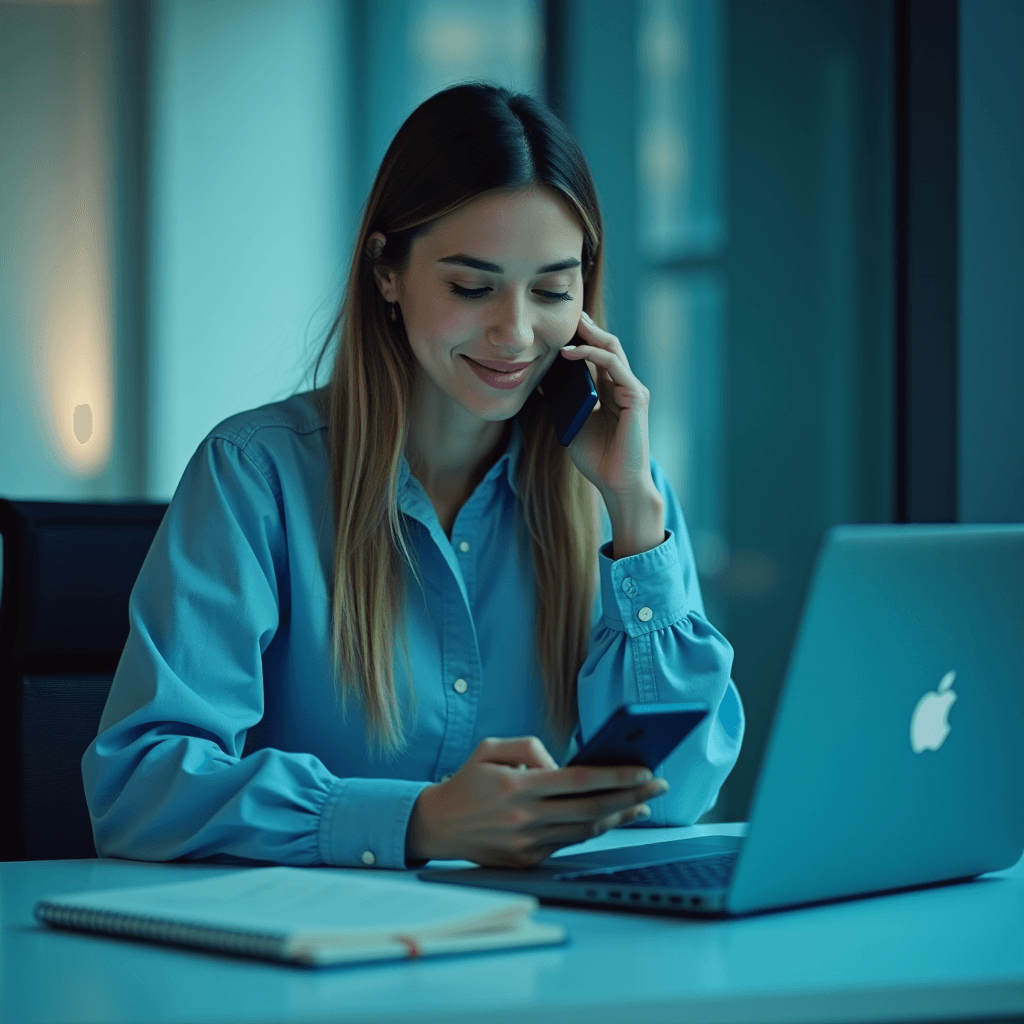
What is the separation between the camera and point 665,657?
5.26 feet

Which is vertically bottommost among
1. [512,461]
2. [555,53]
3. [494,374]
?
[512,461]

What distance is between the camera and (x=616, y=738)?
1.01 m

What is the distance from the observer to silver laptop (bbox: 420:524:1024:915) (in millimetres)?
919

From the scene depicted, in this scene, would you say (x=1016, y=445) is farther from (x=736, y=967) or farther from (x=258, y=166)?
(x=258, y=166)

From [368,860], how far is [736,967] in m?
0.45

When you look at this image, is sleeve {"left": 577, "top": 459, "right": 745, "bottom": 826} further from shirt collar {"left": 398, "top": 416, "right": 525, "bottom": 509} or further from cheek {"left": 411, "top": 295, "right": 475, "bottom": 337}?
cheek {"left": 411, "top": 295, "right": 475, "bottom": 337}

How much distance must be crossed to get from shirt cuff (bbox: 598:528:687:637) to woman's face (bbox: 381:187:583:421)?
240 millimetres

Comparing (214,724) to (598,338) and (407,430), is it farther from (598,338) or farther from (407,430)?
(598,338)

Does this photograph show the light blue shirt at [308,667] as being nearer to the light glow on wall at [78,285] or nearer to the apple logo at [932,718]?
the apple logo at [932,718]

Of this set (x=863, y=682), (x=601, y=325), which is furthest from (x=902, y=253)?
(x=863, y=682)

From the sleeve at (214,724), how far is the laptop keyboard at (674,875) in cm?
20

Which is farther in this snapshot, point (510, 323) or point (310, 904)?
point (510, 323)

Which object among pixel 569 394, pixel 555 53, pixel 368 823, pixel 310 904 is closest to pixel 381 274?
pixel 569 394

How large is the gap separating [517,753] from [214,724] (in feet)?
1.27
